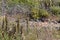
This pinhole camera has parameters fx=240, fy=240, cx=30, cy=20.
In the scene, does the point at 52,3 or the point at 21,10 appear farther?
the point at 52,3

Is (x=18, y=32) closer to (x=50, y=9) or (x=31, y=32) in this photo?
(x=31, y=32)

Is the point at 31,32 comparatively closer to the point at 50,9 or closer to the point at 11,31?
the point at 11,31

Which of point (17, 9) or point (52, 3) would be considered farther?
point (52, 3)

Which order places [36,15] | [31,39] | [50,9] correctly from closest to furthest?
[31,39] → [36,15] → [50,9]

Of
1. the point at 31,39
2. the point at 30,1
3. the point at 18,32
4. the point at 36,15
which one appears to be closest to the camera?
the point at 18,32

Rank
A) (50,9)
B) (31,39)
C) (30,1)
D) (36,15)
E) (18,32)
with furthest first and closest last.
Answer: (50,9) → (36,15) → (30,1) → (31,39) → (18,32)

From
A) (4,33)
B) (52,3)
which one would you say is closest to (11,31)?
(4,33)

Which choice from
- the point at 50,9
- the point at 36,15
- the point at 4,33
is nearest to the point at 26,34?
the point at 4,33

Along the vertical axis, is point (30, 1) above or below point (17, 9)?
above

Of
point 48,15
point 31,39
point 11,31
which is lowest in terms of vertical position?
point 48,15
